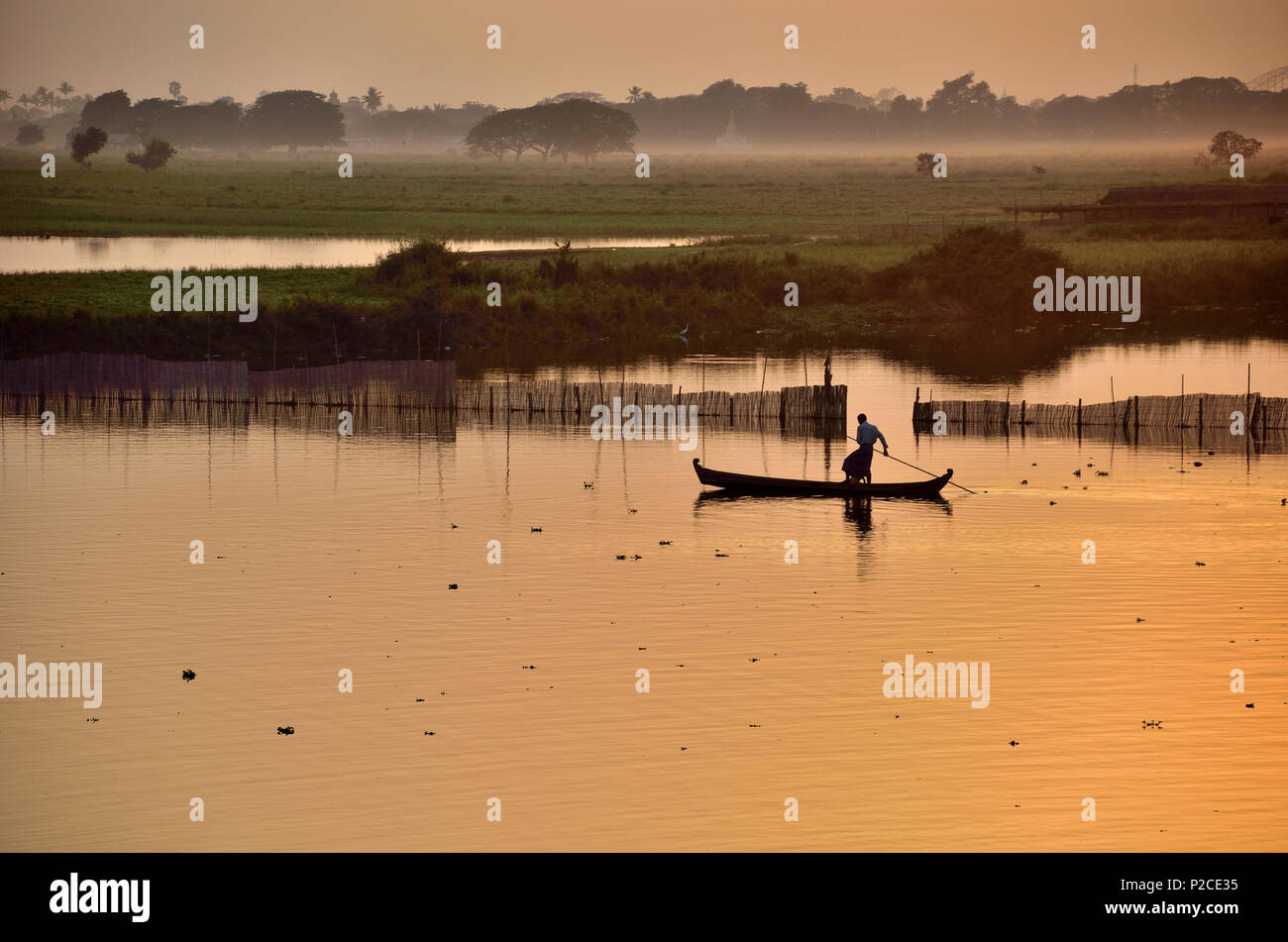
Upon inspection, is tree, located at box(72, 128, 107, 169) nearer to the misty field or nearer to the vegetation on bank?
the misty field

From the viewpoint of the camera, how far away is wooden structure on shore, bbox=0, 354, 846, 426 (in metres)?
51.5

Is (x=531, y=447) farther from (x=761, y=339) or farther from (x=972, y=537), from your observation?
(x=761, y=339)

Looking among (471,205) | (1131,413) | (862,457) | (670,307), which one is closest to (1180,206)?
(670,307)

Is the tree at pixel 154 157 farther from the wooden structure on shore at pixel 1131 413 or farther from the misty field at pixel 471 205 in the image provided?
the wooden structure on shore at pixel 1131 413

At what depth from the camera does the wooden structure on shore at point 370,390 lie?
5153cm

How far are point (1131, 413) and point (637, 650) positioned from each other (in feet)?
95.0

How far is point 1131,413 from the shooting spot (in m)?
50.4

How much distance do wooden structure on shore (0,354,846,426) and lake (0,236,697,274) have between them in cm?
2763

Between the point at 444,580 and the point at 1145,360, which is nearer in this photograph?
the point at 444,580

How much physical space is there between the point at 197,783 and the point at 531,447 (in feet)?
98.5

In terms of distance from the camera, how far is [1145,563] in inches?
1305

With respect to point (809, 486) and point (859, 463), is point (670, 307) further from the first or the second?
point (859, 463)
